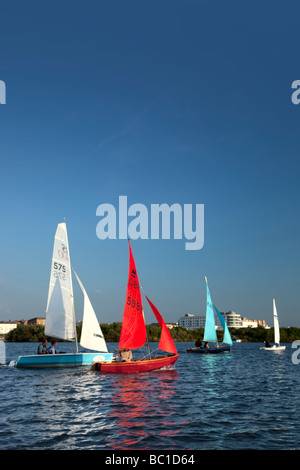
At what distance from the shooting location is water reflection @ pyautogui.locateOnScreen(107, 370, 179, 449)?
49.1 ft

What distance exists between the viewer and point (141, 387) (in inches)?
1092

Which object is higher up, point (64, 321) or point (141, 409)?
point (64, 321)

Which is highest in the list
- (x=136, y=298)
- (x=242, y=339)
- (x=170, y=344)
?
(x=136, y=298)

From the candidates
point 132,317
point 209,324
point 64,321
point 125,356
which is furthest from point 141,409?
point 209,324

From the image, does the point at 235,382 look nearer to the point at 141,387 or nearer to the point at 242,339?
the point at 141,387

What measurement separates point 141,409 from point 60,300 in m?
21.8

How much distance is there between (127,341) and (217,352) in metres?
37.3

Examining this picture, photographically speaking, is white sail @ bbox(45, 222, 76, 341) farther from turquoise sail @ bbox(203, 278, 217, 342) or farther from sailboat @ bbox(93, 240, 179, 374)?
turquoise sail @ bbox(203, 278, 217, 342)

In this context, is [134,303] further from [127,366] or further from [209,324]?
[209,324]

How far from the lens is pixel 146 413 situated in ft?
64.1

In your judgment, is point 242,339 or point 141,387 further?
point 242,339

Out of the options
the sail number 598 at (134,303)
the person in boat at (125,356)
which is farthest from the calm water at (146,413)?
the sail number 598 at (134,303)

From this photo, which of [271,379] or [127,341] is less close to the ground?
[127,341]
